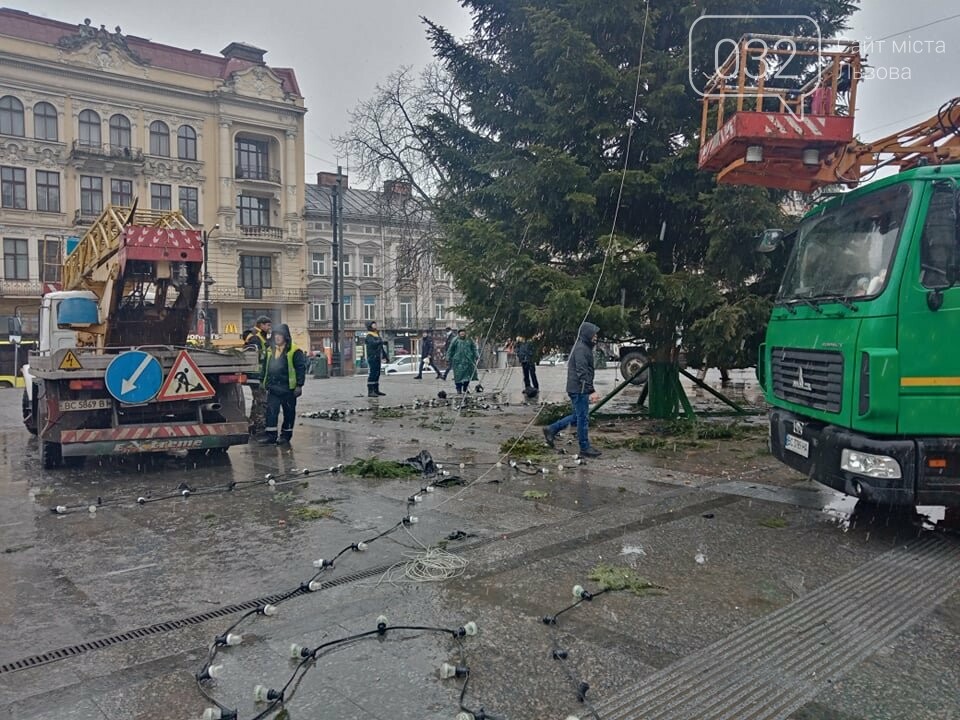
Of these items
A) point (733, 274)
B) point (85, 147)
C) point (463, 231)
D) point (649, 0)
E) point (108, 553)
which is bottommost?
point (108, 553)

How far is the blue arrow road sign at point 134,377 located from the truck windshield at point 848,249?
7.02 m

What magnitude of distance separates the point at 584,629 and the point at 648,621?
407 millimetres

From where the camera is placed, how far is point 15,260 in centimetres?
4175

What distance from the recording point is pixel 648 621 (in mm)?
4293

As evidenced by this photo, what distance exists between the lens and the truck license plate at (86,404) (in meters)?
8.57

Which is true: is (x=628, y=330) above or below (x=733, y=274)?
below

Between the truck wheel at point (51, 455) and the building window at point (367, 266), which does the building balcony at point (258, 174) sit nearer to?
the building window at point (367, 266)

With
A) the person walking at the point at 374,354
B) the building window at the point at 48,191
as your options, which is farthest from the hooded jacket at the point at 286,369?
the building window at the point at 48,191

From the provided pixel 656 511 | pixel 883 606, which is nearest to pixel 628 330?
pixel 656 511

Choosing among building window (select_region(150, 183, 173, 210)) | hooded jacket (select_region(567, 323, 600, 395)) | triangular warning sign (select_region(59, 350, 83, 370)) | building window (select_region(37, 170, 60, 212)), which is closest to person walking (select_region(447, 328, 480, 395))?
hooded jacket (select_region(567, 323, 600, 395))

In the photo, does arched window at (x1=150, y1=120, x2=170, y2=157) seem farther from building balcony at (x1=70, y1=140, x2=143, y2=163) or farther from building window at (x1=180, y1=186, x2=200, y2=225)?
building window at (x1=180, y1=186, x2=200, y2=225)

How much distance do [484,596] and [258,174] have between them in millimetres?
50175

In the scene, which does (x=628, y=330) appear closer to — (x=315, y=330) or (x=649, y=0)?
(x=649, y=0)

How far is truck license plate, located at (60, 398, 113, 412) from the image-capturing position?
8570 mm
